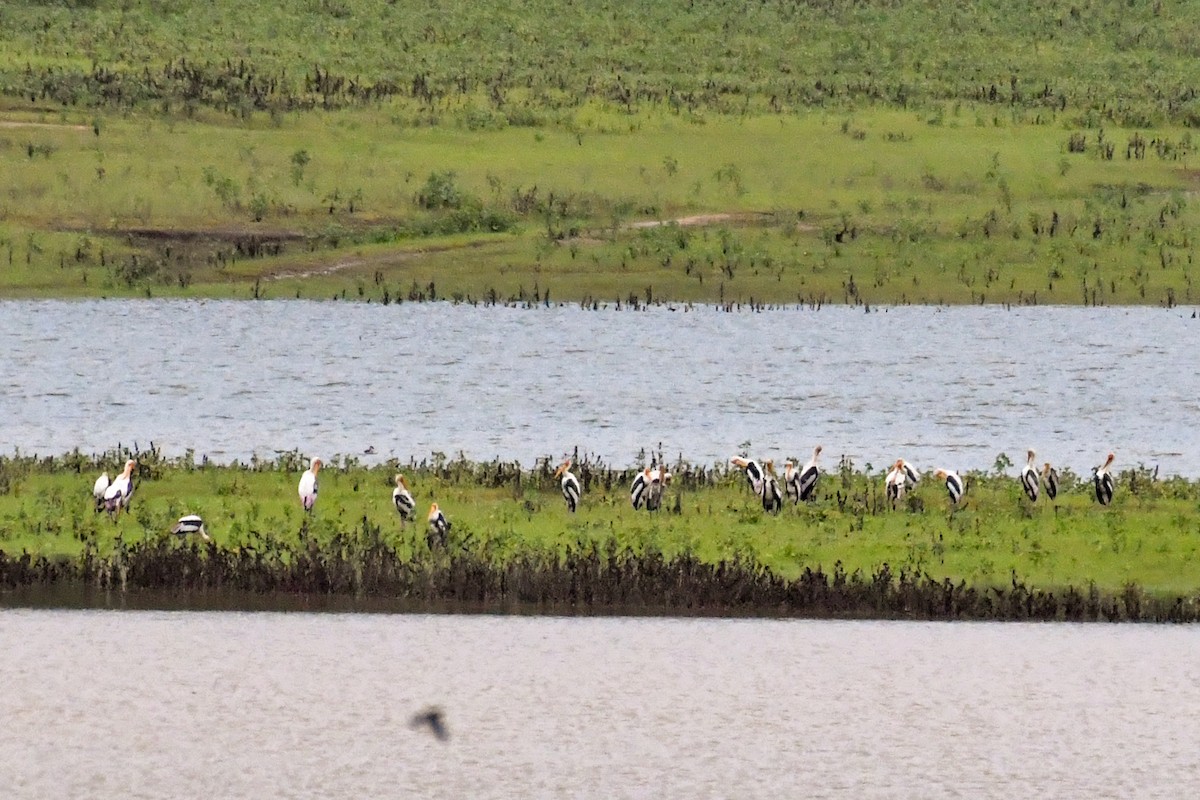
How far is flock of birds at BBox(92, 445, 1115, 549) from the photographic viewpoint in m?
26.4

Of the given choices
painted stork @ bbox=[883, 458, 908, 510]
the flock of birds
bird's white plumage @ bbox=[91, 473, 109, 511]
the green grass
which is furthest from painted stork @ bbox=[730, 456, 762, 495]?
the green grass

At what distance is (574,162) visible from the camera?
69812mm

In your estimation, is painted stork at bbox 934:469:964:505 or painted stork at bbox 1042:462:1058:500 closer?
painted stork at bbox 934:469:964:505

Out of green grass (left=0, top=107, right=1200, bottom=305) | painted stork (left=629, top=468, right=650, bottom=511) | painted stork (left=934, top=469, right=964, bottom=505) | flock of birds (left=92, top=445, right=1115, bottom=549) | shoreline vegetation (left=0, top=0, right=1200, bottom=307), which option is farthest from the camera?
shoreline vegetation (left=0, top=0, right=1200, bottom=307)

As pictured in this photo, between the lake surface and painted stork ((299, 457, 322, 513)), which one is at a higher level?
painted stork ((299, 457, 322, 513))

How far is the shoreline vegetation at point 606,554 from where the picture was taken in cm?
2503

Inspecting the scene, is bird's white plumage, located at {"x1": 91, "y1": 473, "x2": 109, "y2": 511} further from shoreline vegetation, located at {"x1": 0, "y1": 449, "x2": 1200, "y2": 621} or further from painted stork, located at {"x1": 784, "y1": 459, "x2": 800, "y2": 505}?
painted stork, located at {"x1": 784, "y1": 459, "x2": 800, "y2": 505}

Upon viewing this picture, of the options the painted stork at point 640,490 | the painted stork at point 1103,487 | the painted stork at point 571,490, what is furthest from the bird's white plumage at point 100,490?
the painted stork at point 1103,487

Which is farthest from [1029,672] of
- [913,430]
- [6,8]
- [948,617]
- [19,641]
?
[6,8]

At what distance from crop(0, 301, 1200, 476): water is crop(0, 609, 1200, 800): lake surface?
33.1 ft

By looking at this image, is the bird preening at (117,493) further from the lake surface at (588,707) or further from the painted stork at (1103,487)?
the painted stork at (1103,487)

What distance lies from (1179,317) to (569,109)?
27371 millimetres

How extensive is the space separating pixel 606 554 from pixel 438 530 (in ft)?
5.71

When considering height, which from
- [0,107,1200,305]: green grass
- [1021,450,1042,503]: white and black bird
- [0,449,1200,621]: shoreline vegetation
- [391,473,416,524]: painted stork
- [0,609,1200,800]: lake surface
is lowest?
[0,609,1200,800]: lake surface
